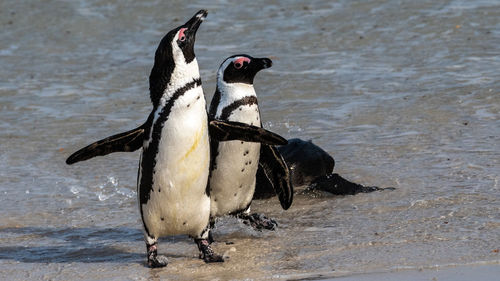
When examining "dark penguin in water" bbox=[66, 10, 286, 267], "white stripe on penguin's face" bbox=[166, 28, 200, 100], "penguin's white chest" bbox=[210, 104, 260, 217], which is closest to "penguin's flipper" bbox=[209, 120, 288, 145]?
"dark penguin in water" bbox=[66, 10, 286, 267]

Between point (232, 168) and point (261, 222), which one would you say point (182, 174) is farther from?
point (261, 222)

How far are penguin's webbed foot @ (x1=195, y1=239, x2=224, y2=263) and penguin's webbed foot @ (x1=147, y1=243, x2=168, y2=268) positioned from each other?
161mm

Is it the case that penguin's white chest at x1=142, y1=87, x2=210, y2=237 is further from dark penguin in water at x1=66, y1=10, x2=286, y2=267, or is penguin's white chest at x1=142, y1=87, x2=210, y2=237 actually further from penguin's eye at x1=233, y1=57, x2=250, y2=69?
penguin's eye at x1=233, y1=57, x2=250, y2=69

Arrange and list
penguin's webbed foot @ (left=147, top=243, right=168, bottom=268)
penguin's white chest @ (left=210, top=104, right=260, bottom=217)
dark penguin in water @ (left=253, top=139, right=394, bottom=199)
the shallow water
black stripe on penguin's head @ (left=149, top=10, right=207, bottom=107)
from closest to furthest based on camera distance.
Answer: black stripe on penguin's head @ (left=149, top=10, right=207, bottom=107)
penguin's webbed foot @ (left=147, top=243, right=168, bottom=268)
the shallow water
penguin's white chest @ (left=210, top=104, right=260, bottom=217)
dark penguin in water @ (left=253, top=139, right=394, bottom=199)

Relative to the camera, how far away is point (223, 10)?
456 inches

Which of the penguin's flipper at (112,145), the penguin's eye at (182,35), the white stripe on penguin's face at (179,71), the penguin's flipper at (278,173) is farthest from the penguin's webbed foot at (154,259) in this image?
the penguin's eye at (182,35)

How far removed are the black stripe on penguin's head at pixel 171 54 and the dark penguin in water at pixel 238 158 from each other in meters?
0.64

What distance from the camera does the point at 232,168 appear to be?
15.1ft

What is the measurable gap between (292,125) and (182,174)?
3.19 meters

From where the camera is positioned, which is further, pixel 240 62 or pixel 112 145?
pixel 240 62

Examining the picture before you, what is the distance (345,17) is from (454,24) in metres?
1.33

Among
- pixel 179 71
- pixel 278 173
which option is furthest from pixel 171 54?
pixel 278 173

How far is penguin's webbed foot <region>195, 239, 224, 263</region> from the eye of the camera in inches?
163

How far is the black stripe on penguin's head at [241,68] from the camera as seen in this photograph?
15.3ft
